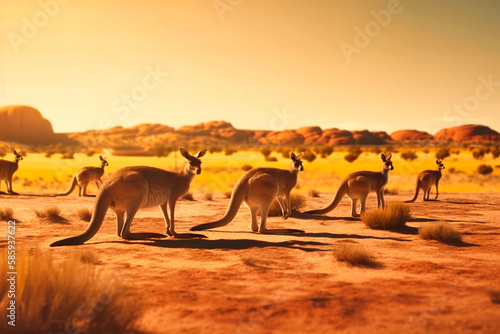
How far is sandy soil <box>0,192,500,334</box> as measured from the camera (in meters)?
4.67

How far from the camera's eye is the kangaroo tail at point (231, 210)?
9.52m

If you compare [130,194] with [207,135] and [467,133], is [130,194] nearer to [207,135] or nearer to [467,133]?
[207,135]

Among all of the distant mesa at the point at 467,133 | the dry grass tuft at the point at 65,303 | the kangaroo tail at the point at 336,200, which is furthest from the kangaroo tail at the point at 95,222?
the distant mesa at the point at 467,133

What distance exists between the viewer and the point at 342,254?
7.38 m

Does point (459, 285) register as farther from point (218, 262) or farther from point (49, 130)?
point (49, 130)

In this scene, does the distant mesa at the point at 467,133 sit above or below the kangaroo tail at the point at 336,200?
above

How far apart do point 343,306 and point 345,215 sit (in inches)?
348

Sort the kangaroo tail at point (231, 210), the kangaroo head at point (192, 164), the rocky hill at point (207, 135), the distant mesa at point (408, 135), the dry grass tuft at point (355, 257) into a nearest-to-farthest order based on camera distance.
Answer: the dry grass tuft at point (355, 257), the kangaroo tail at point (231, 210), the kangaroo head at point (192, 164), the rocky hill at point (207, 135), the distant mesa at point (408, 135)

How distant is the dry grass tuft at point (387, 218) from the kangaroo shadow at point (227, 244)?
2.76 m

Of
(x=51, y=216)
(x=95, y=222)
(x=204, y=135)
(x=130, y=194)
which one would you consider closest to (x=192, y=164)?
(x=130, y=194)

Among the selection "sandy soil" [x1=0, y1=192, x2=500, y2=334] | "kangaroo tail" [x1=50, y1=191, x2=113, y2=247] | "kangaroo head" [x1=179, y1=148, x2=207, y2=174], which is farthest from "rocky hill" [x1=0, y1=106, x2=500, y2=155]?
"kangaroo tail" [x1=50, y1=191, x2=113, y2=247]

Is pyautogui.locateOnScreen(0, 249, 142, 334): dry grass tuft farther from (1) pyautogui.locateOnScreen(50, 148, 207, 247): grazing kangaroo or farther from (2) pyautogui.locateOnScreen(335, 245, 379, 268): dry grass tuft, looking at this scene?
(2) pyautogui.locateOnScreen(335, 245, 379, 268): dry grass tuft

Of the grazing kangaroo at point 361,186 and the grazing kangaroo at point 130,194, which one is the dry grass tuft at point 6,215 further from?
the grazing kangaroo at point 361,186

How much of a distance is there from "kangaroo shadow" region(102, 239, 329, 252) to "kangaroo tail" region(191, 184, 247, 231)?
0.38 m
